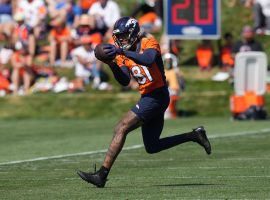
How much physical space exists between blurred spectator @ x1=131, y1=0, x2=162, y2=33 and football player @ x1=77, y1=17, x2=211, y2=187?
1779 centimetres

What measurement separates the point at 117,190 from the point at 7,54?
60.8ft

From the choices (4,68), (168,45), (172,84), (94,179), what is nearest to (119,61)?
(94,179)

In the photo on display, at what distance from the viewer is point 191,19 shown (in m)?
26.5

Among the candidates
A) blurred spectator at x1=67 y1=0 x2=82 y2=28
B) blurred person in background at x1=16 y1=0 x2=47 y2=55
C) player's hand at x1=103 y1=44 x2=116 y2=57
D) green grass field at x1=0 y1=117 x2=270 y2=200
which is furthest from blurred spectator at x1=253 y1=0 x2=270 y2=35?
player's hand at x1=103 y1=44 x2=116 y2=57

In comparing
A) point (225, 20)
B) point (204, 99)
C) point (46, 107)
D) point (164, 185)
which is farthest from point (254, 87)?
point (164, 185)

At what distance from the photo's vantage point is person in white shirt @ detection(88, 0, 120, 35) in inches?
1117

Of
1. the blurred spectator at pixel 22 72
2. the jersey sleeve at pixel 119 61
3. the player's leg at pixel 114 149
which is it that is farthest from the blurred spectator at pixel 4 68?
the player's leg at pixel 114 149

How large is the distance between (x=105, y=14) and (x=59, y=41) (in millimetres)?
1471

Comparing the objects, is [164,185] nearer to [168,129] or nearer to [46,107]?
[168,129]

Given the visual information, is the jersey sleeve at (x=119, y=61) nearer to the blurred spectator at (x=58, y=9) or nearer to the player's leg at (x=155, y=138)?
the player's leg at (x=155, y=138)

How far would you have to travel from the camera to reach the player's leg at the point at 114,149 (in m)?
11.5

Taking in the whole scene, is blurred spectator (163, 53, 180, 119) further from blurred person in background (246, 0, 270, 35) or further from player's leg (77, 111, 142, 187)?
player's leg (77, 111, 142, 187)

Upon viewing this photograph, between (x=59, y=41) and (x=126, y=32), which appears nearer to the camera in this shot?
(x=126, y=32)

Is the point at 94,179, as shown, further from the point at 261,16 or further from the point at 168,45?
the point at 261,16
